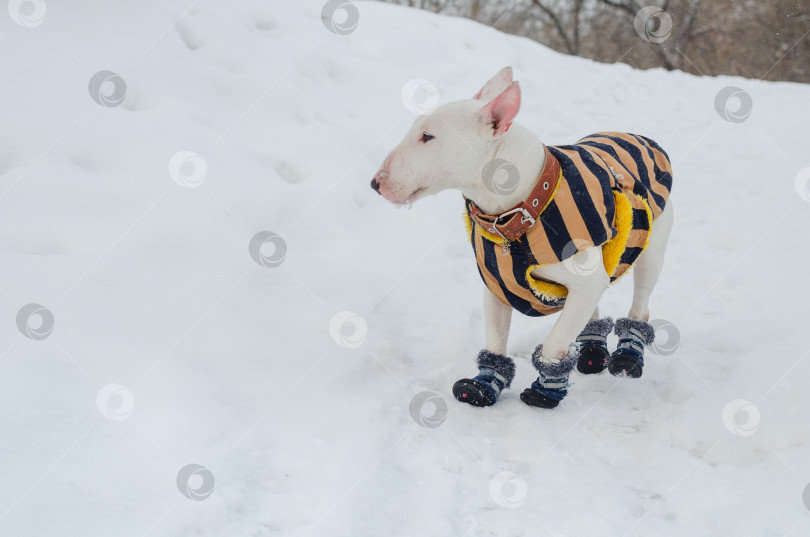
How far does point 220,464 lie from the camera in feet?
6.63

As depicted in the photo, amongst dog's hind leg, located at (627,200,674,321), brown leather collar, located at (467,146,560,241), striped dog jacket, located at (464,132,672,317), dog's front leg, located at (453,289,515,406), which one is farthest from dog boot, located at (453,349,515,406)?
dog's hind leg, located at (627,200,674,321)

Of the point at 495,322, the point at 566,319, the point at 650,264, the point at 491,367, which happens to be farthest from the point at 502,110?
the point at 650,264

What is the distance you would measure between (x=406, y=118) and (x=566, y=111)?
1.81 metres

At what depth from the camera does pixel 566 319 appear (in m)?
2.45

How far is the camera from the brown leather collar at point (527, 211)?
2.30 m

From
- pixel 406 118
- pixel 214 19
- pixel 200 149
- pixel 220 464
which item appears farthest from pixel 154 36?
pixel 220 464

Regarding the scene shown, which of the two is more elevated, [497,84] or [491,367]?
[497,84]

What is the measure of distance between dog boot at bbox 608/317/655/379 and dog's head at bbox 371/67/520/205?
107 cm

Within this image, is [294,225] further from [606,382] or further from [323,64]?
[323,64]

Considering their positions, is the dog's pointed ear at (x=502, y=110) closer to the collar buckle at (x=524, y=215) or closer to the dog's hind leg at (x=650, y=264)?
the collar buckle at (x=524, y=215)

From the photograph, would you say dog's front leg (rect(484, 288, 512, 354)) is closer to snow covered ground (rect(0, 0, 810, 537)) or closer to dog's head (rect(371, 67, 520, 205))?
snow covered ground (rect(0, 0, 810, 537))

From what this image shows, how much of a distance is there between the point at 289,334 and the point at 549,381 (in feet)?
3.43

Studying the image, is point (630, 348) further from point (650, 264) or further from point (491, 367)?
point (491, 367)

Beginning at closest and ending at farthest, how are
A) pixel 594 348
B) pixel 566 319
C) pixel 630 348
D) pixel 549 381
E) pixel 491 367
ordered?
pixel 566 319 → pixel 549 381 → pixel 491 367 → pixel 630 348 → pixel 594 348
